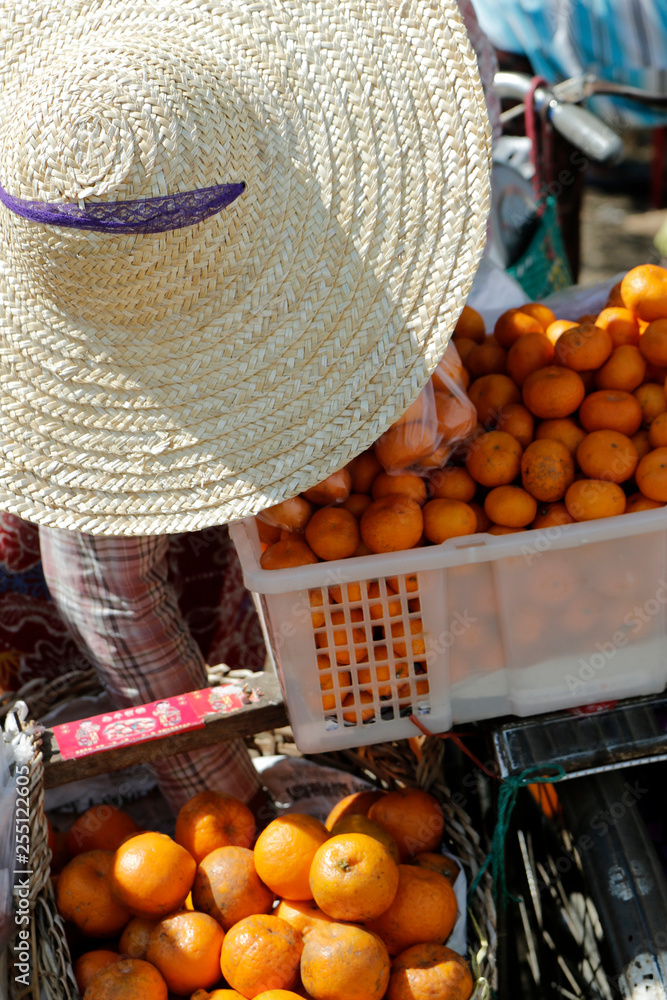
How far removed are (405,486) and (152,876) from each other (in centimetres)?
67

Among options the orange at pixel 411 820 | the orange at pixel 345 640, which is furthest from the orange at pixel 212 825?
the orange at pixel 345 640

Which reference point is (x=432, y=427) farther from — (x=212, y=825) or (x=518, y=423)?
(x=212, y=825)

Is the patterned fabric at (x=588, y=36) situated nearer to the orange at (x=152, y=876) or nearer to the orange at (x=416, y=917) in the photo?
the orange at (x=416, y=917)

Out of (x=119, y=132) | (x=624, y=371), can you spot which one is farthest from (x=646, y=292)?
(x=119, y=132)

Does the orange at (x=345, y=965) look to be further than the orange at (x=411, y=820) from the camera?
No

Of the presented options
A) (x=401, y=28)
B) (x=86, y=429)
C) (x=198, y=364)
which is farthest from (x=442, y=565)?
(x=401, y=28)

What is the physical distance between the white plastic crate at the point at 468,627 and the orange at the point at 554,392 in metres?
0.23

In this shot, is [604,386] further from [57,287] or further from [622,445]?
[57,287]

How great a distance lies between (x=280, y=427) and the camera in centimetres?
114

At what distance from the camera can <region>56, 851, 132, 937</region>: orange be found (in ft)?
4.16

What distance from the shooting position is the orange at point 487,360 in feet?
4.67

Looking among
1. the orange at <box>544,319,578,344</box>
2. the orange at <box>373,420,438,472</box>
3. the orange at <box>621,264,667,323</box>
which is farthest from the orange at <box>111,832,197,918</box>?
the orange at <box>621,264,667,323</box>

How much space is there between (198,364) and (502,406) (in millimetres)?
488

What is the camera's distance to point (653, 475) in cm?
117
